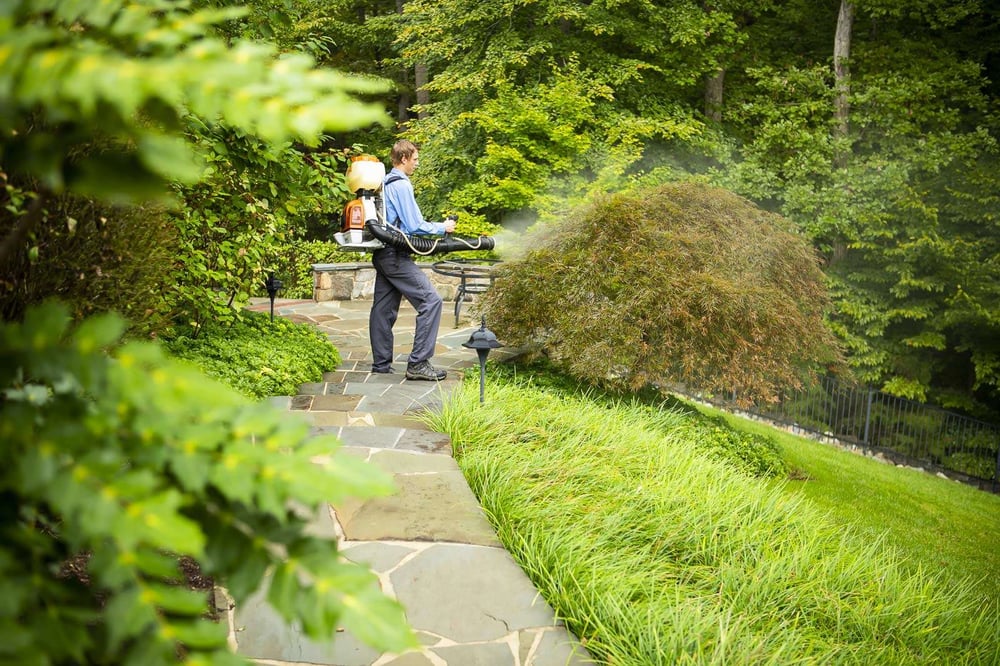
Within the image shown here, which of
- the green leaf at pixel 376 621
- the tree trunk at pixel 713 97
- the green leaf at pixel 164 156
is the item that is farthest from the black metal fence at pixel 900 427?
the green leaf at pixel 164 156

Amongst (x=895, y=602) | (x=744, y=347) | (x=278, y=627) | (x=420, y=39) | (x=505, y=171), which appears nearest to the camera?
(x=278, y=627)

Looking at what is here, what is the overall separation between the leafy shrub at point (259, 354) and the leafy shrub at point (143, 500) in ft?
15.2

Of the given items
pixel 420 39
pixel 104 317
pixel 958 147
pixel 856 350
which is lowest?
pixel 856 350

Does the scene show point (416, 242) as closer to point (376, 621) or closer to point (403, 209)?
point (403, 209)

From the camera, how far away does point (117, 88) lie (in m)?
0.77

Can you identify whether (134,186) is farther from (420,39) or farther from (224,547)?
(420,39)

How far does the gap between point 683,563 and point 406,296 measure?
11.6 ft

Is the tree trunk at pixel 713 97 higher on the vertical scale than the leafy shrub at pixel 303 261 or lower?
higher

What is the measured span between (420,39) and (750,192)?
725cm

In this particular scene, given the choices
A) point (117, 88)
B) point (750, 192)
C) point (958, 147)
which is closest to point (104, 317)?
point (117, 88)

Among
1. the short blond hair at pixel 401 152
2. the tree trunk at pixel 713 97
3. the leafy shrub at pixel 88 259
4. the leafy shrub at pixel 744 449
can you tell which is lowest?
the leafy shrub at pixel 744 449

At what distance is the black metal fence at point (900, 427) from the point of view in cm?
1295

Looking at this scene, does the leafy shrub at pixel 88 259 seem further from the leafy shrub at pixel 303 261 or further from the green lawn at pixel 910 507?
the leafy shrub at pixel 303 261

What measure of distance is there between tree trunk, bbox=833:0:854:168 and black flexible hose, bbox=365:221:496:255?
11.1 m
